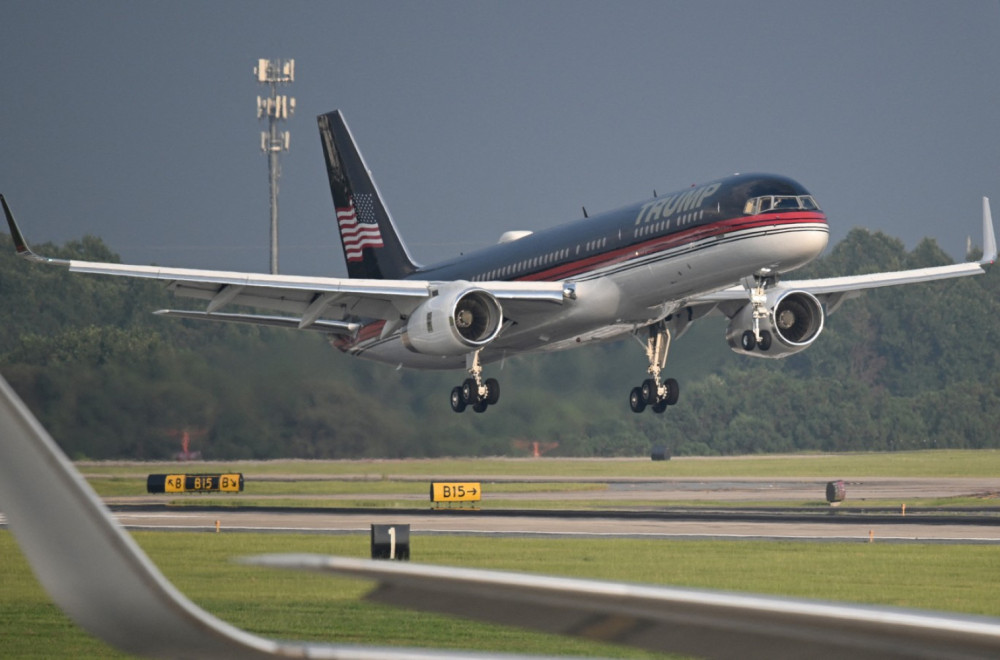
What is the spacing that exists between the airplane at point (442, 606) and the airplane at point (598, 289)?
27.0 metres

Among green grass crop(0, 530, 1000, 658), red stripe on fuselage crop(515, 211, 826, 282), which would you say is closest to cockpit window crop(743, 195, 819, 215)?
red stripe on fuselage crop(515, 211, 826, 282)

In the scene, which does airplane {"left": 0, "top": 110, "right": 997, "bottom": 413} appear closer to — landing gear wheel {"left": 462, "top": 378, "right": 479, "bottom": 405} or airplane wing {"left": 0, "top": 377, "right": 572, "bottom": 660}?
landing gear wheel {"left": 462, "top": 378, "right": 479, "bottom": 405}

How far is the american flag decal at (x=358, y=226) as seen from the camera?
5109 centimetres

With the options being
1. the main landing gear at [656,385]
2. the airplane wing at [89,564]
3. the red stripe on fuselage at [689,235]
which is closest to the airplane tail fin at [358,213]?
the main landing gear at [656,385]

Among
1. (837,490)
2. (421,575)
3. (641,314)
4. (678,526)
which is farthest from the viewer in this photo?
(837,490)

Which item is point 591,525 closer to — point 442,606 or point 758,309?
point 758,309

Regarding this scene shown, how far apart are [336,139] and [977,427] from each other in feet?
174

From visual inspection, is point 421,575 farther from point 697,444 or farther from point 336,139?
point 697,444

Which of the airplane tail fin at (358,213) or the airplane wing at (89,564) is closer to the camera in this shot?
the airplane wing at (89,564)

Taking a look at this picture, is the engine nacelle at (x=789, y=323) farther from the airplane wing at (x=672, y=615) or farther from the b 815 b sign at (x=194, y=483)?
the airplane wing at (x=672, y=615)

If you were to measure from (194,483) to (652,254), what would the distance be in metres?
20.7

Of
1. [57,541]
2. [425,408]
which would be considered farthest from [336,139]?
[57,541]

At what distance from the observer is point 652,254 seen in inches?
1389

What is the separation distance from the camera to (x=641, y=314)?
125ft
